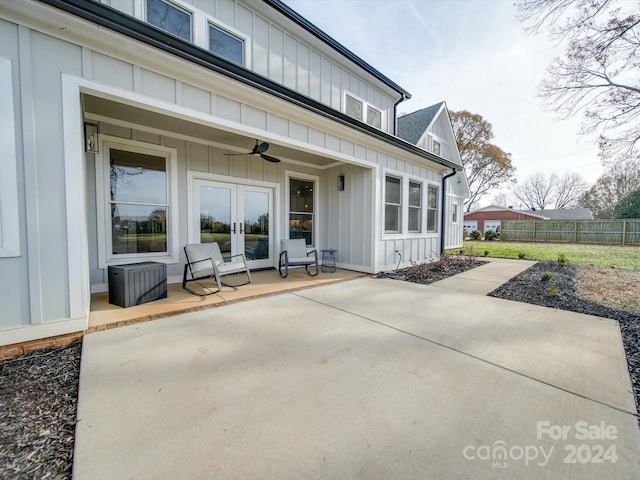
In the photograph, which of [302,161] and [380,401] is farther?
[302,161]

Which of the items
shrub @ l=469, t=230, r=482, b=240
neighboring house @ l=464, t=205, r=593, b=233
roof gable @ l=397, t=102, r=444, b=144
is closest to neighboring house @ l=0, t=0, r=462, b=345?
roof gable @ l=397, t=102, r=444, b=144

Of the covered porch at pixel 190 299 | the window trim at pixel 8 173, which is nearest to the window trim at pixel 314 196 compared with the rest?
the covered porch at pixel 190 299

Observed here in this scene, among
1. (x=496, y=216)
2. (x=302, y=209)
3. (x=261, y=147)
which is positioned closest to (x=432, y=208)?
(x=302, y=209)

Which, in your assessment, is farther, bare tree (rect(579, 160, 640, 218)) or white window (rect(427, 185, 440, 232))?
bare tree (rect(579, 160, 640, 218))

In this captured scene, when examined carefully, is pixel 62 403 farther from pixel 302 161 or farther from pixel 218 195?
pixel 302 161

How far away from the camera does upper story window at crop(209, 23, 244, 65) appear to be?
16.7ft

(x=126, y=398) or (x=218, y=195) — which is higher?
(x=218, y=195)

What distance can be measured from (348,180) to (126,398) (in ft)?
19.4

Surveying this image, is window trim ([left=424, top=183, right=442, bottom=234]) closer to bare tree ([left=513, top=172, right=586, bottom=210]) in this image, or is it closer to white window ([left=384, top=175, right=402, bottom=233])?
white window ([left=384, top=175, right=402, bottom=233])

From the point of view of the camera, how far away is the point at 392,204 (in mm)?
6707

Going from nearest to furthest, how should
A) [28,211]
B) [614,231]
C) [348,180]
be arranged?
[28,211] < [348,180] < [614,231]

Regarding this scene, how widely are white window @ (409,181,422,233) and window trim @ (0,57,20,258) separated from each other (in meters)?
7.23

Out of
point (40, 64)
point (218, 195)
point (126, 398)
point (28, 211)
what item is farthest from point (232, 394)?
point (218, 195)

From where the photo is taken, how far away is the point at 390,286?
507 cm
